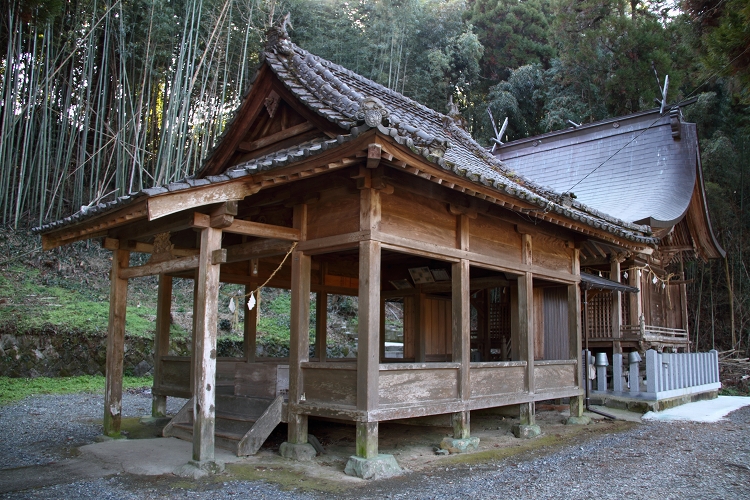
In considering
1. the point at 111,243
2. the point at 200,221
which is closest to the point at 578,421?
the point at 200,221

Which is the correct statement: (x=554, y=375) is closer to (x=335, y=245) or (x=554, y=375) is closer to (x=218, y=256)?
(x=335, y=245)

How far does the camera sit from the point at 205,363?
5.47 m

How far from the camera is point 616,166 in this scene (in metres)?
16.5

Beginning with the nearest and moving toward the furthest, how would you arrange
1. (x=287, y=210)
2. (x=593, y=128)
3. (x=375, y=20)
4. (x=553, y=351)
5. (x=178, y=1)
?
1. (x=287, y=210)
2. (x=553, y=351)
3. (x=178, y=1)
4. (x=593, y=128)
5. (x=375, y=20)

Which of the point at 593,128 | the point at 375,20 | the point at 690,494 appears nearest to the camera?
the point at 690,494

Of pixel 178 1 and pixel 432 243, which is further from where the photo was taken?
pixel 178 1

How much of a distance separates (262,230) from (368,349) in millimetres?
1731

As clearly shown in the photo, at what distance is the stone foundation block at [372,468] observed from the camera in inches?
209

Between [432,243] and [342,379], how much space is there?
6.26 ft

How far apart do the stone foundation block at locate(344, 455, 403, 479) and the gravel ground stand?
0.47 ft

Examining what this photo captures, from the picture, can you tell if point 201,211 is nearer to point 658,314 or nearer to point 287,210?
point 287,210

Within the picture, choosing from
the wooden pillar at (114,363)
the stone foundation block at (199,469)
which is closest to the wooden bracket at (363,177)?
the stone foundation block at (199,469)

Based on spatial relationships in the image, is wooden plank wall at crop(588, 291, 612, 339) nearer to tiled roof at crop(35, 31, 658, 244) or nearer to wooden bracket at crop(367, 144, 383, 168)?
tiled roof at crop(35, 31, 658, 244)

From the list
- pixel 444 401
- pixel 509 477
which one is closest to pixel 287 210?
pixel 444 401
